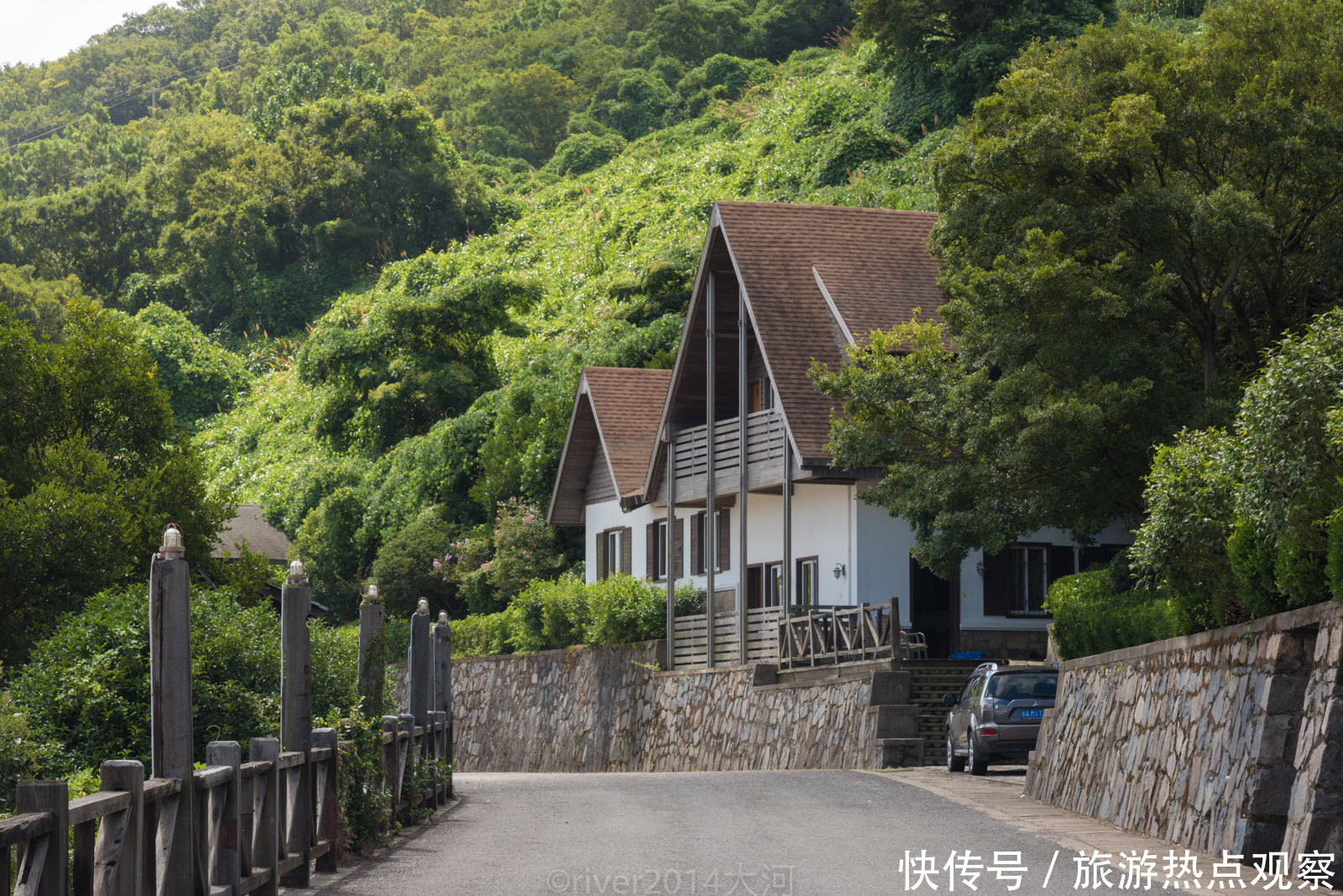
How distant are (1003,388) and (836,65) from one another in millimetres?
56626

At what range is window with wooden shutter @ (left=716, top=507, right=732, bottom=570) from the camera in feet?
115

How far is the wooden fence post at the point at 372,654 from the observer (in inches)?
594

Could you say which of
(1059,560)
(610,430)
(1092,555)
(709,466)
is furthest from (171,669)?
(610,430)

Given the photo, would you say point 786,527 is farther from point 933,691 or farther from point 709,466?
point 933,691

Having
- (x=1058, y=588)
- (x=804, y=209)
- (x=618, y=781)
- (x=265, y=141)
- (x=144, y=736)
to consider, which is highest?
(x=265, y=141)

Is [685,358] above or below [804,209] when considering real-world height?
below

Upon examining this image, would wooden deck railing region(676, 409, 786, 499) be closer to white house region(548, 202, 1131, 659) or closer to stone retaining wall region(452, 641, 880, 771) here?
white house region(548, 202, 1131, 659)

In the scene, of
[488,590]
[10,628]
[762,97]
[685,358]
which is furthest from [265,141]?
[10,628]

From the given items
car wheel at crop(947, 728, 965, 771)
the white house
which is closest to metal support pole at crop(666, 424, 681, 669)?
the white house

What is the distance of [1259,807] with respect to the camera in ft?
38.2

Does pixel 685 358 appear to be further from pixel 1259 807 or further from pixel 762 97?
pixel 762 97

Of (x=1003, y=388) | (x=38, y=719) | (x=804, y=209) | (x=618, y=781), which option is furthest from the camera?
(x=804, y=209)

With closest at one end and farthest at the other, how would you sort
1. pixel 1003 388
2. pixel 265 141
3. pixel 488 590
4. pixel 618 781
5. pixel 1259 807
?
pixel 1259 807 → pixel 1003 388 → pixel 618 781 → pixel 488 590 → pixel 265 141

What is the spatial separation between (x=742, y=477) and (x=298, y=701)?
20527 mm
